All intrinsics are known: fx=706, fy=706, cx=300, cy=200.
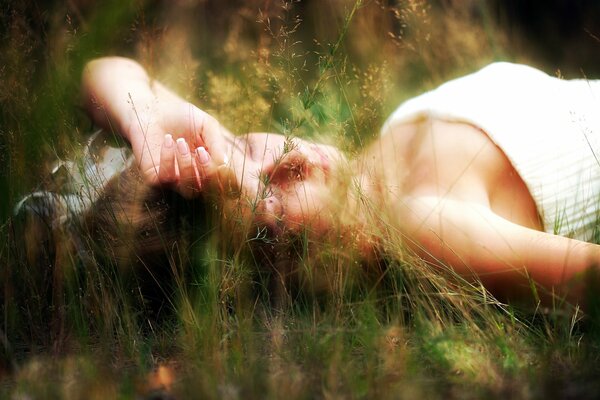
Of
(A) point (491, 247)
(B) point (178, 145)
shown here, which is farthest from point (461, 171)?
(B) point (178, 145)

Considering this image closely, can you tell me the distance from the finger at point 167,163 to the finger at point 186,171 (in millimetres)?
26

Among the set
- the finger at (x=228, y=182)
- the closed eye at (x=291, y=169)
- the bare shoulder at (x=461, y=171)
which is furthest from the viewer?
the bare shoulder at (x=461, y=171)

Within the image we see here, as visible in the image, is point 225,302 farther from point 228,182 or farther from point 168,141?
point 168,141

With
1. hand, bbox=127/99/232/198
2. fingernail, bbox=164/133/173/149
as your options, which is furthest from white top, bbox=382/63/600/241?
fingernail, bbox=164/133/173/149

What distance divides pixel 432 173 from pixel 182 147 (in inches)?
29.0

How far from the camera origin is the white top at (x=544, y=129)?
208 cm

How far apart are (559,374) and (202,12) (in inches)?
124

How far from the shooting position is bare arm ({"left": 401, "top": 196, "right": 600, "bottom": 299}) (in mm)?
1705

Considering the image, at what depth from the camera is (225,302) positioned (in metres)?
1.65

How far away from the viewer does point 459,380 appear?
4.19 ft

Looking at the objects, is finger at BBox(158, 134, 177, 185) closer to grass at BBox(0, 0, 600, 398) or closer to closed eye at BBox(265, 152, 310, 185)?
grass at BBox(0, 0, 600, 398)

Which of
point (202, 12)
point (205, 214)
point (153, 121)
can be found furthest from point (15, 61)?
point (202, 12)

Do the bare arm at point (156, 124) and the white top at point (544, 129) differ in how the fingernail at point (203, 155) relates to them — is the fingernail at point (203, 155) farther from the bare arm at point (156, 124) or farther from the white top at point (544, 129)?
the white top at point (544, 129)

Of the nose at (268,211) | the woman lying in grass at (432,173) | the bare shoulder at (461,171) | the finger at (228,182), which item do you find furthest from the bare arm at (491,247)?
the finger at (228,182)
